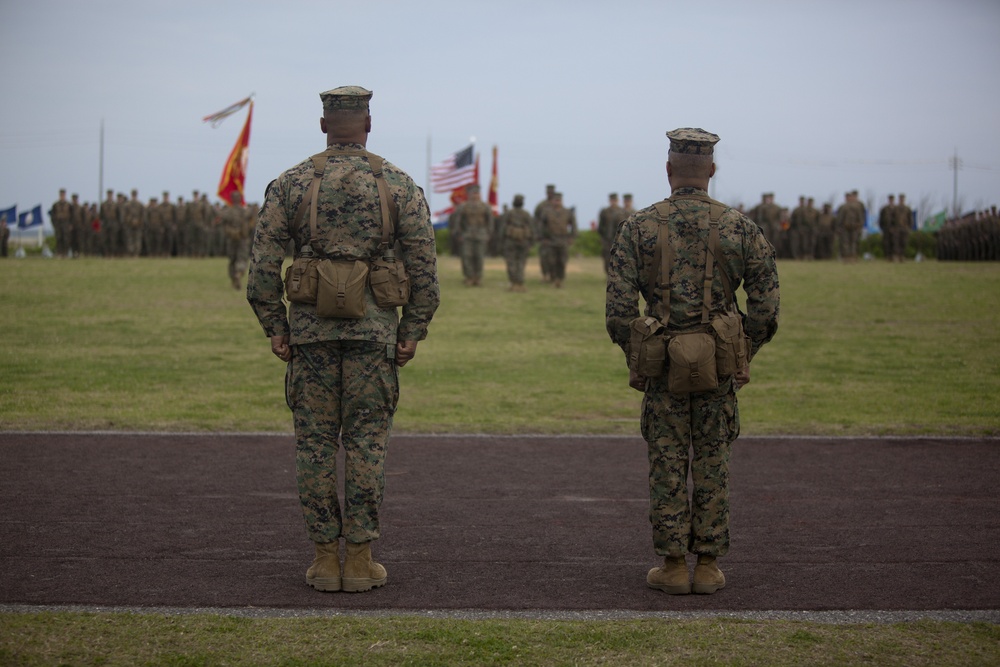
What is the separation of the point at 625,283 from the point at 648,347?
34 centimetres

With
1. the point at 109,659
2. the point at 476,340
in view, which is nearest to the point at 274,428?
the point at 109,659

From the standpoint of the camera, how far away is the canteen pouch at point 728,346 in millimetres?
5414

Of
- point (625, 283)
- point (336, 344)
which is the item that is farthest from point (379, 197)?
point (625, 283)

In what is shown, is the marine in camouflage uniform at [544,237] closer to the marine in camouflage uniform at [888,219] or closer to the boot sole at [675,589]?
the marine in camouflage uniform at [888,219]

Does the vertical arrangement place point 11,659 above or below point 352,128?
below

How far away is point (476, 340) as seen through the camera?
711 inches

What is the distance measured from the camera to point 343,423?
560 centimetres

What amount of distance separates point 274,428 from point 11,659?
5.69 meters

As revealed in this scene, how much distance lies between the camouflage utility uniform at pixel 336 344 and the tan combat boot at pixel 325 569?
0.05 meters

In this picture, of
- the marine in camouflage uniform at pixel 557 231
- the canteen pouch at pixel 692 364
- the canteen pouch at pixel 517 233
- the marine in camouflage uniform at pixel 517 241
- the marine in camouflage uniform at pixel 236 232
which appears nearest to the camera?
the canteen pouch at pixel 692 364

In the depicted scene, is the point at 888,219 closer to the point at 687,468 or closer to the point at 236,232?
the point at 236,232

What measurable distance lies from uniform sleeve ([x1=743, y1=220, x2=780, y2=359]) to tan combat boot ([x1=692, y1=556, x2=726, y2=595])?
100 centimetres

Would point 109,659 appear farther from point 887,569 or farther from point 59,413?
point 59,413

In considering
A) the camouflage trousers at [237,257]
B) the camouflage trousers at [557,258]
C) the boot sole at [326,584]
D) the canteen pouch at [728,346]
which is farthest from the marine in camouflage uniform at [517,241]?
the boot sole at [326,584]
